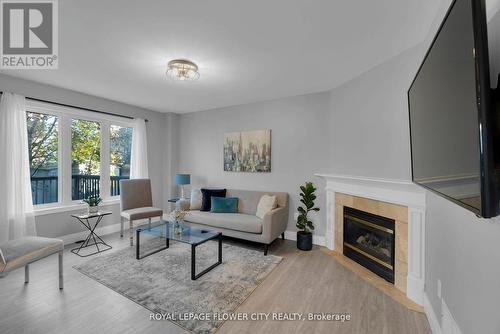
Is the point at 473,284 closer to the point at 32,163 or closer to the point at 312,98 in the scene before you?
the point at 312,98

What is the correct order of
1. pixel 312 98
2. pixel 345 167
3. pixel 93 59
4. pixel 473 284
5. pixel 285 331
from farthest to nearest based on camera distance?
pixel 312 98 → pixel 345 167 → pixel 93 59 → pixel 285 331 → pixel 473 284

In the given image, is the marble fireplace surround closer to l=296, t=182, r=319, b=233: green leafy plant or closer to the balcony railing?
l=296, t=182, r=319, b=233: green leafy plant

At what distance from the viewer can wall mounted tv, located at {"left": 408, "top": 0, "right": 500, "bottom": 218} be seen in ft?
2.23

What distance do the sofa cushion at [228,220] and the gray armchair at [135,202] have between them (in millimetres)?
732

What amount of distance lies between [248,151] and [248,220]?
1.46m

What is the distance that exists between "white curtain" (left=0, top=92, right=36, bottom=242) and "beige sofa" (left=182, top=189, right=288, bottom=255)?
7.32 feet

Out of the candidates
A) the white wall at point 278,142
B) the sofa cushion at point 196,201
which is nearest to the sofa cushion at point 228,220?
the sofa cushion at point 196,201

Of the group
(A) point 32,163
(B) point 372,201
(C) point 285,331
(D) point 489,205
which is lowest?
(C) point 285,331

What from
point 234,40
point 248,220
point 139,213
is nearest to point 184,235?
Answer: point 248,220

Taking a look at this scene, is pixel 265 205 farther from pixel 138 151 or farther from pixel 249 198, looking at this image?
pixel 138 151

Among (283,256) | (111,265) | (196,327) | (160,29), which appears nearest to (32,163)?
(111,265)

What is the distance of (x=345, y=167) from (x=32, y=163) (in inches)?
188

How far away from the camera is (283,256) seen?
3096 mm

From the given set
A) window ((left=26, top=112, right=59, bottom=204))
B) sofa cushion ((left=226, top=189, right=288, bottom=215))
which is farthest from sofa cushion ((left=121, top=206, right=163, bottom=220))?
sofa cushion ((left=226, top=189, right=288, bottom=215))
